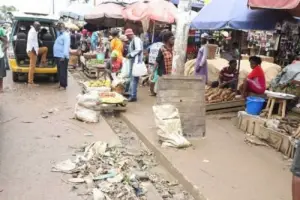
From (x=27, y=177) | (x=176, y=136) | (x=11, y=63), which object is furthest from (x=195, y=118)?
(x=11, y=63)

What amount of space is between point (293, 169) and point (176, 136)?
350 cm

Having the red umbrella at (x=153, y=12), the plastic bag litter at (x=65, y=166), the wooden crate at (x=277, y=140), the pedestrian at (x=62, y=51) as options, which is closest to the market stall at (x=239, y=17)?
the wooden crate at (x=277, y=140)

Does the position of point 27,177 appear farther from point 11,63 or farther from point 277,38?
point 11,63

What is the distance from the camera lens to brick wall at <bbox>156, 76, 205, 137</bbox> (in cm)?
688

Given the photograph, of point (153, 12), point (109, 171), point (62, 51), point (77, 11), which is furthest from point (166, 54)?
point (77, 11)

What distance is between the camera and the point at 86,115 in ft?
27.5

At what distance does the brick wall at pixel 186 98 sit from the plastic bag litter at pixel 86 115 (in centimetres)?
201

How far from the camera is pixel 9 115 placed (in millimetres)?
8633

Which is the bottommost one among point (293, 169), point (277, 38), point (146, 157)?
point (146, 157)

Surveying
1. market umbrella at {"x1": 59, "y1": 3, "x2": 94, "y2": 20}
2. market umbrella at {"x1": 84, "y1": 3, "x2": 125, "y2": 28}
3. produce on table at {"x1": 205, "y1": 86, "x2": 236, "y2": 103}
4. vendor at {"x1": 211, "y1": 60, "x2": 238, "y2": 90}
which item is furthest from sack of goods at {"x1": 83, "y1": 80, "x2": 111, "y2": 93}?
market umbrella at {"x1": 59, "y1": 3, "x2": 94, "y2": 20}

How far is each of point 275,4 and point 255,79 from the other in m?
2.79

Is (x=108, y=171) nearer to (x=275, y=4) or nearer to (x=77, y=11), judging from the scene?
(x=275, y=4)

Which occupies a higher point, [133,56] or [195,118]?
[133,56]

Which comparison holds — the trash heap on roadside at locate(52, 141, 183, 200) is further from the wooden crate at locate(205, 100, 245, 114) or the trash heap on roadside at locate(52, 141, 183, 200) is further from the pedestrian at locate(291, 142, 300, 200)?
the wooden crate at locate(205, 100, 245, 114)
